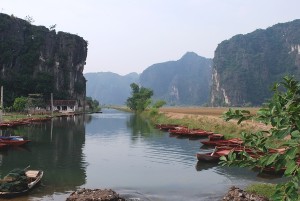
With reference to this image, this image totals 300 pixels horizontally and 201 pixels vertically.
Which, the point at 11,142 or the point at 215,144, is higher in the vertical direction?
the point at 11,142

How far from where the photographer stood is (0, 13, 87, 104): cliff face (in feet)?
378

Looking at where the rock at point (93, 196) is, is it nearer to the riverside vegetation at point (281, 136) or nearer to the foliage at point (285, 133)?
the riverside vegetation at point (281, 136)

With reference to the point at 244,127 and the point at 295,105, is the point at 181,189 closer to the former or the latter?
the point at 295,105

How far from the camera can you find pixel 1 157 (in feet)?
97.0

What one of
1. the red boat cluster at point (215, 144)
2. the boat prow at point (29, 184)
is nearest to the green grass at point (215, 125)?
the red boat cluster at point (215, 144)

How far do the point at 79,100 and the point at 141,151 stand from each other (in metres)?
112

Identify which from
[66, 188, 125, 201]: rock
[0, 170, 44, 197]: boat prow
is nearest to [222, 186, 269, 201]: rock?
[66, 188, 125, 201]: rock

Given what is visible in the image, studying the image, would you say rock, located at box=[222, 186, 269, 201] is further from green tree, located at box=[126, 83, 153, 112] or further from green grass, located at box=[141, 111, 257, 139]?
green tree, located at box=[126, 83, 153, 112]

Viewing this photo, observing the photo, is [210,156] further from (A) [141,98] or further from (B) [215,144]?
(A) [141,98]

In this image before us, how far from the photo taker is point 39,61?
128500 millimetres

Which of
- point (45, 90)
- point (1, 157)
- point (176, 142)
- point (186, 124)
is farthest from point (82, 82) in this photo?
point (1, 157)

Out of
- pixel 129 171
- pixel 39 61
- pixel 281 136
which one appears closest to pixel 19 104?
pixel 39 61

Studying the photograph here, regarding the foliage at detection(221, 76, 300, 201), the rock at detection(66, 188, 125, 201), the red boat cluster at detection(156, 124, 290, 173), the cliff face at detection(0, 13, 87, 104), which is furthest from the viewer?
the cliff face at detection(0, 13, 87, 104)

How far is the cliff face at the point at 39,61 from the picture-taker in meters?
115
